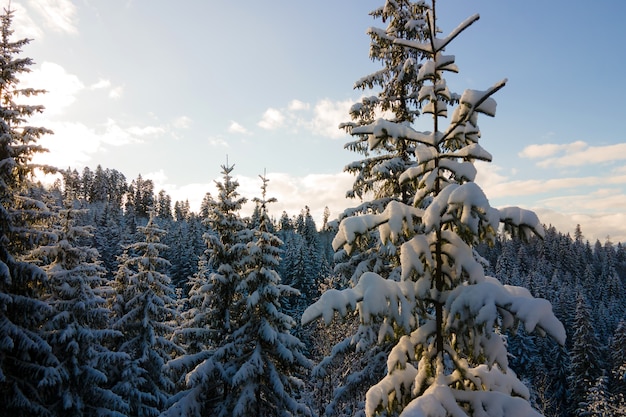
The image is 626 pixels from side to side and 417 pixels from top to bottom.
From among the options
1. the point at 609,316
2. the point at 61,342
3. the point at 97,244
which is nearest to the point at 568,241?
the point at 609,316

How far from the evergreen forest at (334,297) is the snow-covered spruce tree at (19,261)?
0.18 ft

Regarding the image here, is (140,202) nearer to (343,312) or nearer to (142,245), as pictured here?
(142,245)

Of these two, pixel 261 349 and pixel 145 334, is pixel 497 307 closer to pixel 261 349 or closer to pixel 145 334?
pixel 261 349

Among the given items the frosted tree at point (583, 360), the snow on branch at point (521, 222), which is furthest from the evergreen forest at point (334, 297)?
the frosted tree at point (583, 360)

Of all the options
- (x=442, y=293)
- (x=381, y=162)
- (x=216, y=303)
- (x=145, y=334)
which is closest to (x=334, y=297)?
(x=442, y=293)

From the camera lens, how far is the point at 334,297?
3.71 meters

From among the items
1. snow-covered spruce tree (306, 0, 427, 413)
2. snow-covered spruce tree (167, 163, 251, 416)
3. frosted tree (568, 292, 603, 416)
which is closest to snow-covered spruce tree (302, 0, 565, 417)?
snow-covered spruce tree (306, 0, 427, 413)

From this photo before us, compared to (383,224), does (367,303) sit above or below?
below

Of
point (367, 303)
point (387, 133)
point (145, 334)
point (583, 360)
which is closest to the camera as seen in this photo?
point (367, 303)

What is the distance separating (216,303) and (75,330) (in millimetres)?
5350

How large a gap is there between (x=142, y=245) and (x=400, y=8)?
15847 millimetres

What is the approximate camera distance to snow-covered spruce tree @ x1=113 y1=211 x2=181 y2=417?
17.3m

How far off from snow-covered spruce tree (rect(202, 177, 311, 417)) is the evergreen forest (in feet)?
0.24

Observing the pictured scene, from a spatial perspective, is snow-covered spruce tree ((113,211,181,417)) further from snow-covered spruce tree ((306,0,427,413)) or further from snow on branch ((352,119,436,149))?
snow on branch ((352,119,436,149))
